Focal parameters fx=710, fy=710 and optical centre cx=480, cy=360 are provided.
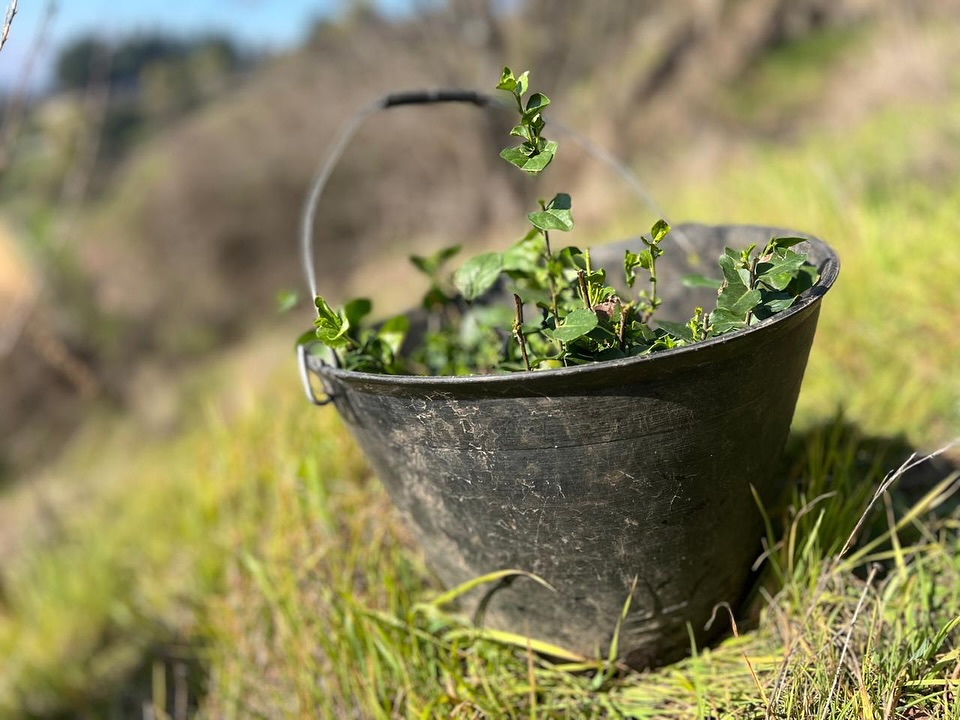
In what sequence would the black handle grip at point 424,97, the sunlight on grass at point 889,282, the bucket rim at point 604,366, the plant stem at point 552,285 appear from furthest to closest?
the sunlight on grass at point 889,282 → the black handle grip at point 424,97 → the plant stem at point 552,285 → the bucket rim at point 604,366

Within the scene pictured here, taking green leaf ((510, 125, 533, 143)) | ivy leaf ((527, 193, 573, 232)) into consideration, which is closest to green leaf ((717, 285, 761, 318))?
ivy leaf ((527, 193, 573, 232))

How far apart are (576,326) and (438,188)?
8.94 m

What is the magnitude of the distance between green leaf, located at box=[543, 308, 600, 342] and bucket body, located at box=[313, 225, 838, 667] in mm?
76

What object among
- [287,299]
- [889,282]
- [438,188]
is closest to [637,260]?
[287,299]

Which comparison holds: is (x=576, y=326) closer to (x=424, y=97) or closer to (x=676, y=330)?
(x=676, y=330)

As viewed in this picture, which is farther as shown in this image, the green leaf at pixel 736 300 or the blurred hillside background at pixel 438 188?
the blurred hillside background at pixel 438 188

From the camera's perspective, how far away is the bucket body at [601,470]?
3.20ft

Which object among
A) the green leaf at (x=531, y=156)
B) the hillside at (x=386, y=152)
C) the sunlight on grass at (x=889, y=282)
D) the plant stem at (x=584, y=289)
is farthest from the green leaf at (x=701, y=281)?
the hillside at (x=386, y=152)

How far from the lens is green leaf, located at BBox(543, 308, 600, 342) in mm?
979

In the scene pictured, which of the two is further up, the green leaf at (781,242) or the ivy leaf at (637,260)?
the ivy leaf at (637,260)

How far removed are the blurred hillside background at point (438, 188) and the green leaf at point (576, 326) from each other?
52.6 inches

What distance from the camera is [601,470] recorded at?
40.4 inches

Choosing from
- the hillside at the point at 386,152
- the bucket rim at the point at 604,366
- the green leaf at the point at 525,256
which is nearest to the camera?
the bucket rim at the point at 604,366

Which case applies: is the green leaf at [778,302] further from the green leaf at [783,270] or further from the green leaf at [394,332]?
the green leaf at [394,332]
